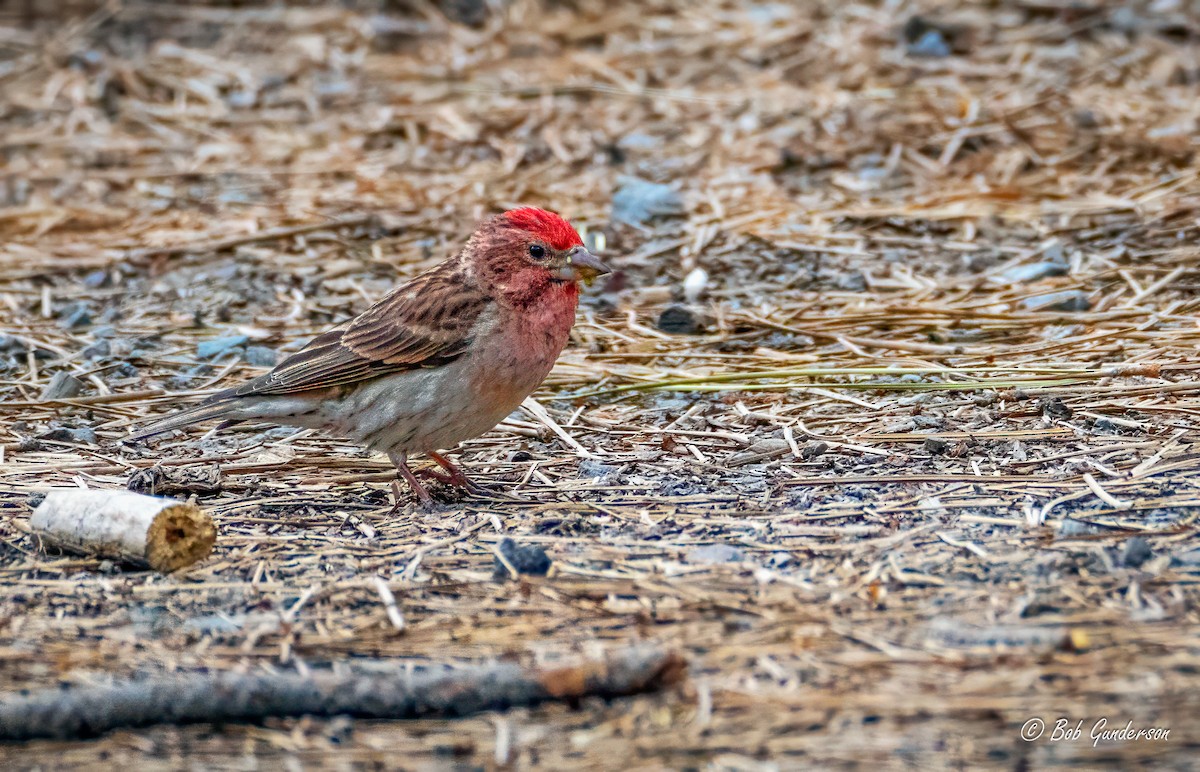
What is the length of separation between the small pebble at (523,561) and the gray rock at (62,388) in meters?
2.94

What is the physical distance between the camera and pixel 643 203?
8.12 metres

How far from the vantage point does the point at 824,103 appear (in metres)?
9.23

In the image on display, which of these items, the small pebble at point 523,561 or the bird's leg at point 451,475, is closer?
the small pebble at point 523,561

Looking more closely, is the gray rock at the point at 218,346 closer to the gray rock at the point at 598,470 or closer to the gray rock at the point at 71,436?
the gray rock at the point at 71,436

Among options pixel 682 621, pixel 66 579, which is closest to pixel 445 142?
pixel 66 579

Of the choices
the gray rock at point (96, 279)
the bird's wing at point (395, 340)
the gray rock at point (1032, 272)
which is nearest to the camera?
the bird's wing at point (395, 340)

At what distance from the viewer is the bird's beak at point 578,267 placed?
213 inches

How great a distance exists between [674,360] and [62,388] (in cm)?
276

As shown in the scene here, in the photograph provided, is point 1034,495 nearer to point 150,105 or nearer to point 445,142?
point 445,142

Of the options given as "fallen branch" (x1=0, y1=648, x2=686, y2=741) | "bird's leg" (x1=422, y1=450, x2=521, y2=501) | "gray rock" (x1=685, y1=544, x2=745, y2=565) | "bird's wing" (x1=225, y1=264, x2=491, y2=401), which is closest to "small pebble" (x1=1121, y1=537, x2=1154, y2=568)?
"gray rock" (x1=685, y1=544, x2=745, y2=565)

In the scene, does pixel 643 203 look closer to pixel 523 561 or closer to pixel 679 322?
pixel 679 322

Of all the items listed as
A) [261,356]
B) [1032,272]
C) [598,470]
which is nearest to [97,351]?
[261,356]

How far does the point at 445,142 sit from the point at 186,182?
1653 mm

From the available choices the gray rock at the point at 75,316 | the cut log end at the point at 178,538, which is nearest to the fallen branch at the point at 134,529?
the cut log end at the point at 178,538
